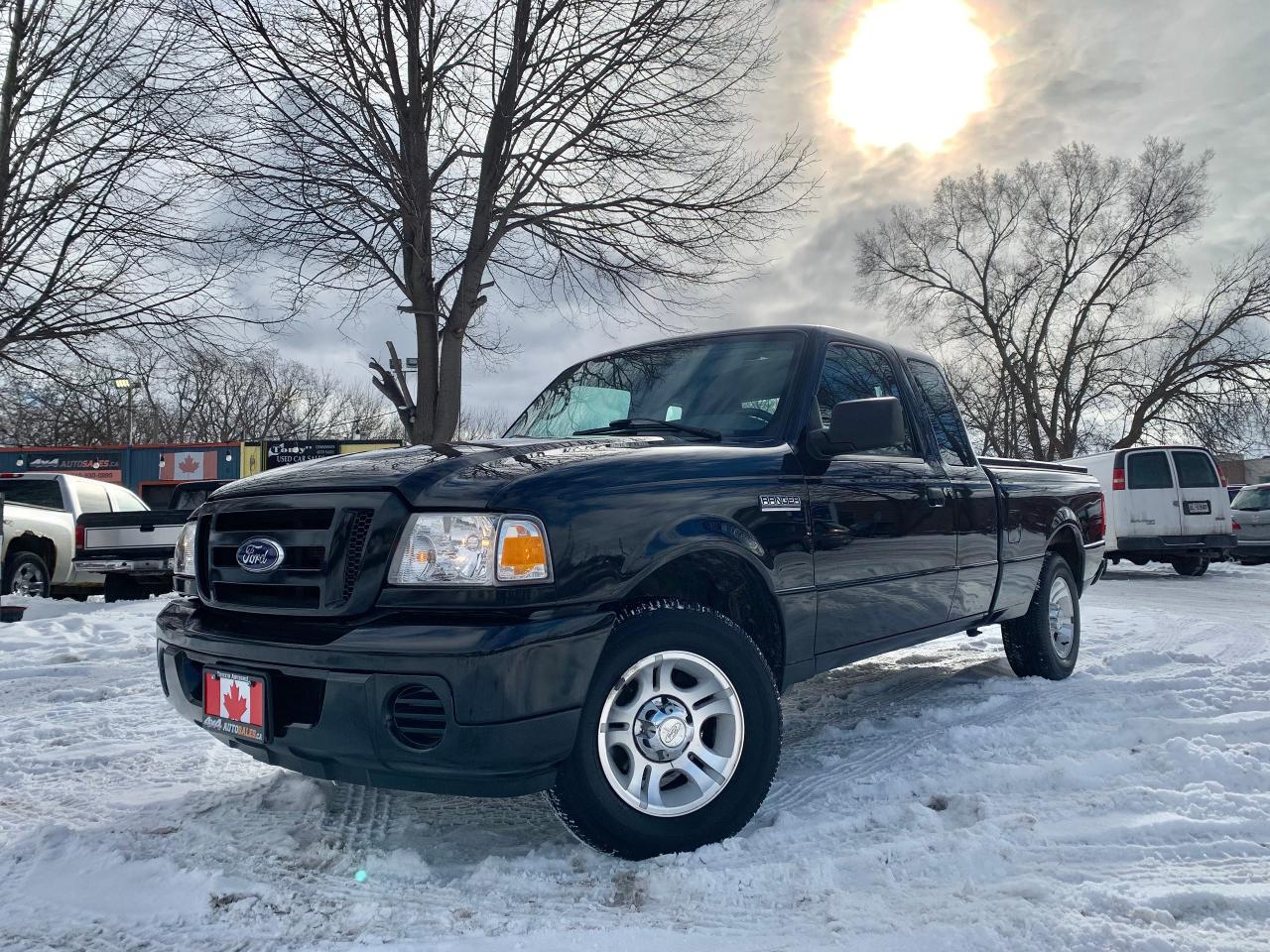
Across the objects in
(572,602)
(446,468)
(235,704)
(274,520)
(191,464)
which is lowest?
(235,704)

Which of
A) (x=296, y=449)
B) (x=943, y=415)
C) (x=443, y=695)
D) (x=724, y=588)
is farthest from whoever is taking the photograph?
(x=296, y=449)

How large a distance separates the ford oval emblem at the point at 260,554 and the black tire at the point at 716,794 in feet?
3.37

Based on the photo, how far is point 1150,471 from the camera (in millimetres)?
13883

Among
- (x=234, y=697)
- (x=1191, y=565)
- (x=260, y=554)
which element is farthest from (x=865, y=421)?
(x=1191, y=565)

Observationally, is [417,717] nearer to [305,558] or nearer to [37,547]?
[305,558]

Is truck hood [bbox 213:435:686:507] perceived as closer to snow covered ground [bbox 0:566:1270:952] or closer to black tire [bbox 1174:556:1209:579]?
snow covered ground [bbox 0:566:1270:952]

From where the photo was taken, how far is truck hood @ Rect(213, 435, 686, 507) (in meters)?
2.50

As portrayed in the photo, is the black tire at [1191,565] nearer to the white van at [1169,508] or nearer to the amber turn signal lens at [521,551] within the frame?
the white van at [1169,508]

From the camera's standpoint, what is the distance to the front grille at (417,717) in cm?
231

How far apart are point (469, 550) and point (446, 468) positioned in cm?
33

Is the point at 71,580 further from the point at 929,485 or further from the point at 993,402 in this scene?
the point at 993,402

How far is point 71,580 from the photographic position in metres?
11.1

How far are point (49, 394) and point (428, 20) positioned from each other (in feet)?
28.6

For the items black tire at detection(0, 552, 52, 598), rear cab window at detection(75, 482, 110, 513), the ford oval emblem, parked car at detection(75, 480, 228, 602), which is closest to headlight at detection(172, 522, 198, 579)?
the ford oval emblem
